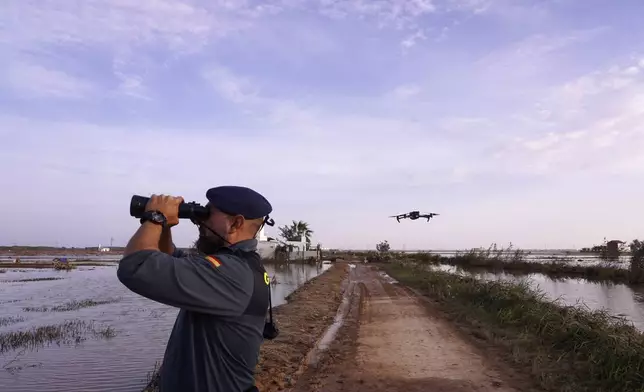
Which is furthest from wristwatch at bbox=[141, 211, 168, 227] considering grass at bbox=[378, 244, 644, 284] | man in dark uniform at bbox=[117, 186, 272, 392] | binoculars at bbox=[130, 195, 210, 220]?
grass at bbox=[378, 244, 644, 284]

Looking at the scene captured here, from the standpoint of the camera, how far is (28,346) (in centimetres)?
1154

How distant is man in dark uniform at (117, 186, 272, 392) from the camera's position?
1.86 m

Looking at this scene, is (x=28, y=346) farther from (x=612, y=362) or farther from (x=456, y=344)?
(x=612, y=362)

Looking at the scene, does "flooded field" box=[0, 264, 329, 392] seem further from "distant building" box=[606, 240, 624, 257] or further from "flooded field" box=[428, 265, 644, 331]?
"distant building" box=[606, 240, 624, 257]

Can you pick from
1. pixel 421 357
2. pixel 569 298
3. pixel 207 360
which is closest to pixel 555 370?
pixel 421 357

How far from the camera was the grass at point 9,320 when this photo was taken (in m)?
15.0

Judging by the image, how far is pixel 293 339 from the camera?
10.7 metres

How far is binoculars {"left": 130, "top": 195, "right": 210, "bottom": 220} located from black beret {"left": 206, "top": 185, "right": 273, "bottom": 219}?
7 centimetres

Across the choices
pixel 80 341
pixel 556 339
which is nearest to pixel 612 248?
pixel 556 339

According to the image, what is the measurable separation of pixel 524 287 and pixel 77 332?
491 inches

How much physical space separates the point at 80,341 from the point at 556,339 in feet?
33.3

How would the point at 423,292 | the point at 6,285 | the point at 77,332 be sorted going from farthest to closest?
the point at 6,285
the point at 423,292
the point at 77,332

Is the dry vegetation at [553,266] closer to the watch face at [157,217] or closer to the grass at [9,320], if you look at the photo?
the grass at [9,320]

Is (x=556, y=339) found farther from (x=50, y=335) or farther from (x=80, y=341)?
(x=50, y=335)
